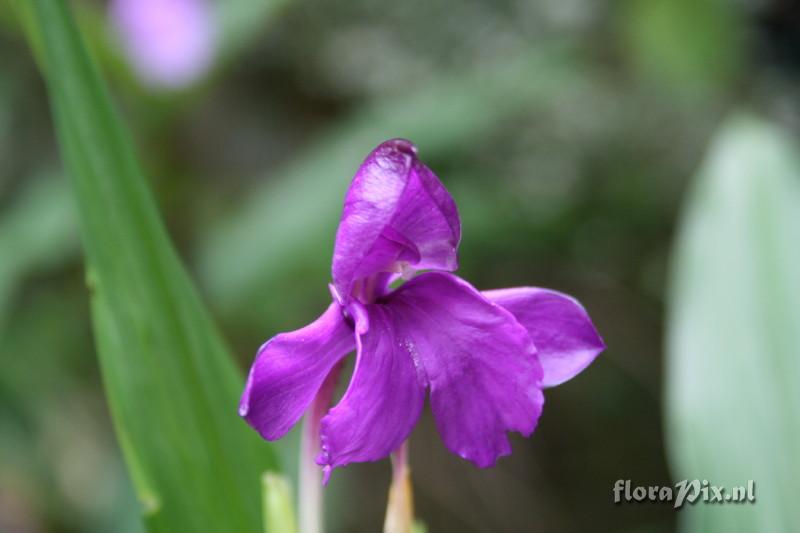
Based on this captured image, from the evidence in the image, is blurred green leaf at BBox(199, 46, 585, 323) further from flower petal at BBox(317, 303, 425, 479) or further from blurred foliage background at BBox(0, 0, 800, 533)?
flower petal at BBox(317, 303, 425, 479)

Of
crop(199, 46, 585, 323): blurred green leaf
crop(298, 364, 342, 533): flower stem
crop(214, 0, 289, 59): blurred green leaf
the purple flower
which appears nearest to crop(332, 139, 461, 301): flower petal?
the purple flower

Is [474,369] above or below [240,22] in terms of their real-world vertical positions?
below

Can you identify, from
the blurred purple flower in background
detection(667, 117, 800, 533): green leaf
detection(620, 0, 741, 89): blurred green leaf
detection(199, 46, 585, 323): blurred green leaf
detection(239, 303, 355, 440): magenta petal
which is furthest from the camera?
detection(620, 0, 741, 89): blurred green leaf

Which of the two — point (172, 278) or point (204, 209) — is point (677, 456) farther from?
point (204, 209)

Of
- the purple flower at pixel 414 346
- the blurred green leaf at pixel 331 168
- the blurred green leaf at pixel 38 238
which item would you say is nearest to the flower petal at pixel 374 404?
the purple flower at pixel 414 346

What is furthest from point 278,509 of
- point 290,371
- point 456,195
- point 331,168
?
point 456,195

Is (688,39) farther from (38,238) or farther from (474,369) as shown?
(474,369)

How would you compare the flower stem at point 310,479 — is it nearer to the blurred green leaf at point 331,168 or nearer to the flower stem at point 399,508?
the flower stem at point 399,508
